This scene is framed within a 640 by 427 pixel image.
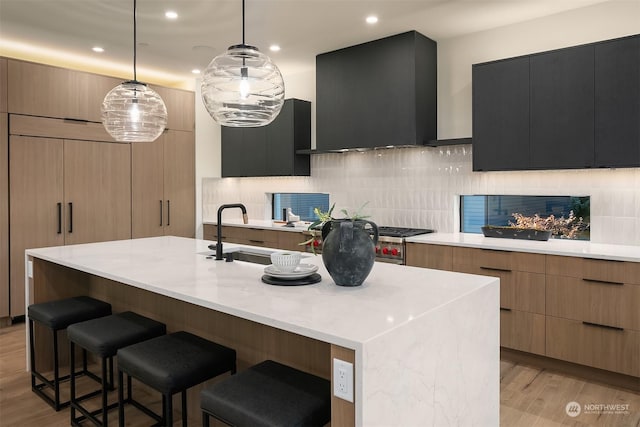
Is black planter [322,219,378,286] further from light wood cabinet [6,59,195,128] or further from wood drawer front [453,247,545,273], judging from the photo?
light wood cabinet [6,59,195,128]

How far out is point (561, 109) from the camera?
3.43m

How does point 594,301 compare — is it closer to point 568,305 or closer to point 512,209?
point 568,305

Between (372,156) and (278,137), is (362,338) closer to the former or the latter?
(372,156)

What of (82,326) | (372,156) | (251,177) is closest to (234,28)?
(372,156)

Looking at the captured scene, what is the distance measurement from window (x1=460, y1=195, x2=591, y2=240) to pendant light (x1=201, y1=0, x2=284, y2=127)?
263 cm

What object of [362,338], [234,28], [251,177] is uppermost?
[234,28]

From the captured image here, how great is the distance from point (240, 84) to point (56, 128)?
11.3 ft

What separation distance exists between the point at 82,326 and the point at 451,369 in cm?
197

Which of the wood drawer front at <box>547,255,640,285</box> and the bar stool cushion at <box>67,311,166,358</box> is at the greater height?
the wood drawer front at <box>547,255,640,285</box>

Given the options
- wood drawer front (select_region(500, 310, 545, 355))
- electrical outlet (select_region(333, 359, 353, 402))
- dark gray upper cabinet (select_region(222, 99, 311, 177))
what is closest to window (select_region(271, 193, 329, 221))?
dark gray upper cabinet (select_region(222, 99, 311, 177))

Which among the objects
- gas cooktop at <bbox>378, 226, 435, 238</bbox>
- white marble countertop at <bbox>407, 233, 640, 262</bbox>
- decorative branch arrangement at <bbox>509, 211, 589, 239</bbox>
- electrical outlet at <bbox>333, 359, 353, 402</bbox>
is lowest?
electrical outlet at <bbox>333, 359, 353, 402</bbox>

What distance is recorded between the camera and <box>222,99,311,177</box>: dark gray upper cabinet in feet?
17.2

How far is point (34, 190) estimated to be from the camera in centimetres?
465

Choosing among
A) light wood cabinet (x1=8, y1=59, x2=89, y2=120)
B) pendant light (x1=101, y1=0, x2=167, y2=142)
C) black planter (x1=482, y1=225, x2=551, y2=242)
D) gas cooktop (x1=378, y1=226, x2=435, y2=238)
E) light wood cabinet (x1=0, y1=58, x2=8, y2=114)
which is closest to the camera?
pendant light (x1=101, y1=0, x2=167, y2=142)
